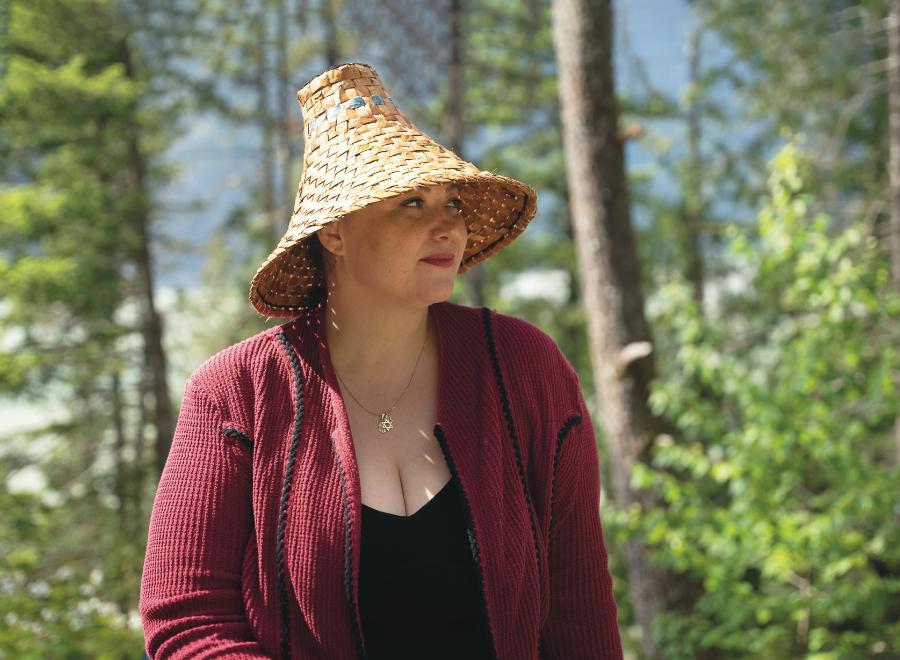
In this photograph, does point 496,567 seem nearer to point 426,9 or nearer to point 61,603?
point 61,603

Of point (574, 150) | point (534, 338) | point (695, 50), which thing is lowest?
point (534, 338)

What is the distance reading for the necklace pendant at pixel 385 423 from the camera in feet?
6.05

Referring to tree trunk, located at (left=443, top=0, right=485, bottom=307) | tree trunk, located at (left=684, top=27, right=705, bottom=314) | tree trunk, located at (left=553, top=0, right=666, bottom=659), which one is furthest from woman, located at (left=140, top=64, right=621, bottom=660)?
tree trunk, located at (left=684, top=27, right=705, bottom=314)

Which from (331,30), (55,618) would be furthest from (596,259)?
(331,30)

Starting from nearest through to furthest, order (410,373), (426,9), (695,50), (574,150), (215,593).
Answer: (215,593)
(410,373)
(574,150)
(426,9)
(695,50)

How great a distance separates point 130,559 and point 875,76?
877 cm

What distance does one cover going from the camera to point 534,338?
1.95 meters

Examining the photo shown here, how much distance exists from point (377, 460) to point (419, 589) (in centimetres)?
25

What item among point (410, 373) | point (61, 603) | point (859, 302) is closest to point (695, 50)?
point (859, 302)

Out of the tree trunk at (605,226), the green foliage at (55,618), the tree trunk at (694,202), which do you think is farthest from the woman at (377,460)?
the tree trunk at (694,202)

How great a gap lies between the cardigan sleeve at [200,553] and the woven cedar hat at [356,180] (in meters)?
0.36

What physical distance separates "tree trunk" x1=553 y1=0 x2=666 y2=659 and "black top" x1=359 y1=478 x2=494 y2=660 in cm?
341

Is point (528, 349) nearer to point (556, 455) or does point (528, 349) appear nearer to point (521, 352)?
point (521, 352)

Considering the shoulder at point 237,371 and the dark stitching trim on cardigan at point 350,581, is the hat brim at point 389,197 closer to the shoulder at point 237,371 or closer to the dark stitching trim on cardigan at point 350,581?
the shoulder at point 237,371
